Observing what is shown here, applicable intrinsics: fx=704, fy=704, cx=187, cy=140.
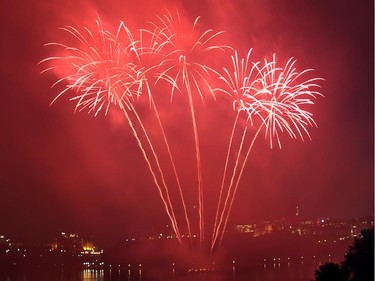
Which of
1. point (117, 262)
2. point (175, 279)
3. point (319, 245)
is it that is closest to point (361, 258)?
point (175, 279)

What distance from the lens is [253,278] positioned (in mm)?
41938

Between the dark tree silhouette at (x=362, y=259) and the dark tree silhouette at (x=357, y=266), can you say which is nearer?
the dark tree silhouette at (x=357, y=266)

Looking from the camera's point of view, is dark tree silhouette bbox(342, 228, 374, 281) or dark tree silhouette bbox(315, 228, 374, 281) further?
dark tree silhouette bbox(342, 228, 374, 281)

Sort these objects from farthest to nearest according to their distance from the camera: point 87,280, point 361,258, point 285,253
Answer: point 285,253, point 87,280, point 361,258

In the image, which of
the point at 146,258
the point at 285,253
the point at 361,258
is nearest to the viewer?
the point at 361,258

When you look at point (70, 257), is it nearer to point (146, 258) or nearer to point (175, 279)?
point (146, 258)

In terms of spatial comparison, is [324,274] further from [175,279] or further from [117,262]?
[117,262]

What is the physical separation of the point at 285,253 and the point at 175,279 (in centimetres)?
3742

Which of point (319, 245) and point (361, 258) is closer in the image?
point (361, 258)

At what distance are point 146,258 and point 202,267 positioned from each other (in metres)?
24.4

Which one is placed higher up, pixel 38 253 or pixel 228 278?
pixel 38 253

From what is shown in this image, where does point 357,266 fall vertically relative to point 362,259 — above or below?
below

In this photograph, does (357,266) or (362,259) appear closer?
(362,259)

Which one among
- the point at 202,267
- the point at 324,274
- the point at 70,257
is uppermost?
the point at 70,257
